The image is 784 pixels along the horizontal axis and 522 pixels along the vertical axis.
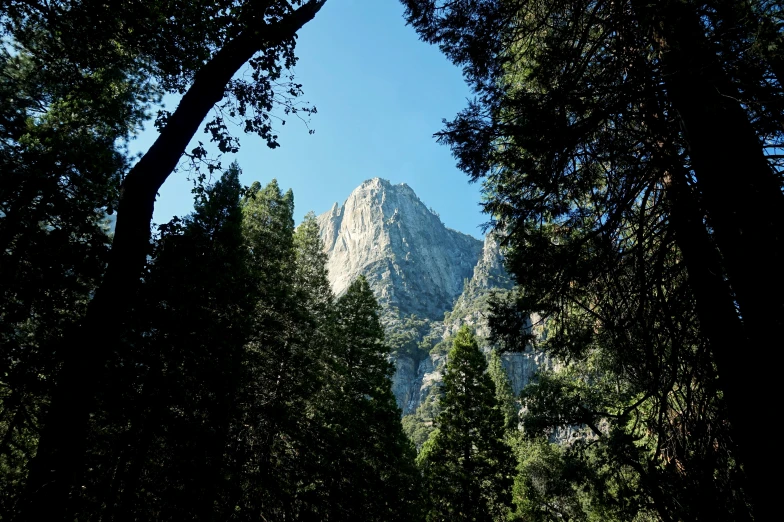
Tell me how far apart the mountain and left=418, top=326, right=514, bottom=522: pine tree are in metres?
114

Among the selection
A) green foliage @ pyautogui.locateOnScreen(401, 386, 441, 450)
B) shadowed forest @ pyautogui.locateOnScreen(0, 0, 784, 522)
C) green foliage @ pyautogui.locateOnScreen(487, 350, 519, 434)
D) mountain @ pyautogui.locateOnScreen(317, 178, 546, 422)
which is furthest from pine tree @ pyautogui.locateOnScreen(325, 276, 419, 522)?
mountain @ pyautogui.locateOnScreen(317, 178, 546, 422)

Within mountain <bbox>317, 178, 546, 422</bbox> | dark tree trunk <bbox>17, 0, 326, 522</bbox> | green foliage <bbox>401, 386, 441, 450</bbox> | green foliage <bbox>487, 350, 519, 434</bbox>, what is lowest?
dark tree trunk <bbox>17, 0, 326, 522</bbox>

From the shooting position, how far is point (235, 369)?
38.4 feet

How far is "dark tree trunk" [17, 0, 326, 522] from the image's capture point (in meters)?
2.53

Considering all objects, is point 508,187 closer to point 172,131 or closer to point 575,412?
point 172,131

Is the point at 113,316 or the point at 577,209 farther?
the point at 577,209

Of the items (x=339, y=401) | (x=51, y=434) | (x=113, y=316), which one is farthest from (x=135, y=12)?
(x=339, y=401)

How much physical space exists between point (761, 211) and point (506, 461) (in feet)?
62.2

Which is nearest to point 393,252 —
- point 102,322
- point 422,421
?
point 422,421

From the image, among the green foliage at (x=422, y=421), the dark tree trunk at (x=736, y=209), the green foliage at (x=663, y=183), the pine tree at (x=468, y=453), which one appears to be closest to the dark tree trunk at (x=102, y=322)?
the green foliage at (x=663, y=183)

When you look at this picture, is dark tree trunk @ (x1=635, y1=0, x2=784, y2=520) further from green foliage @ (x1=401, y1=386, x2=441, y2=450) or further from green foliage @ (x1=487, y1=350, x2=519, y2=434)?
green foliage @ (x1=401, y1=386, x2=441, y2=450)

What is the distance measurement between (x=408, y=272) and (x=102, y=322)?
168m

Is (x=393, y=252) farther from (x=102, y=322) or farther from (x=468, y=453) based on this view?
(x=102, y=322)

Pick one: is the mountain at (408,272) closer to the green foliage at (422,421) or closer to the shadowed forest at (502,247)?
the green foliage at (422,421)
